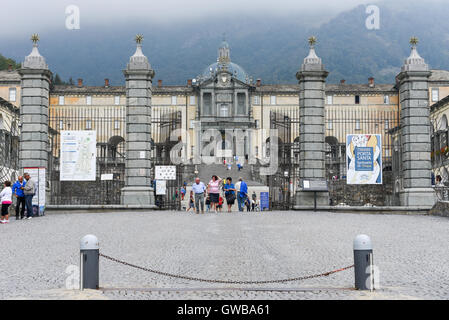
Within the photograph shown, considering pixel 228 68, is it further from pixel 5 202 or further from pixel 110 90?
pixel 5 202

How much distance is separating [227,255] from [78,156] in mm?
11840

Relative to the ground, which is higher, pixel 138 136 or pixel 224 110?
pixel 224 110

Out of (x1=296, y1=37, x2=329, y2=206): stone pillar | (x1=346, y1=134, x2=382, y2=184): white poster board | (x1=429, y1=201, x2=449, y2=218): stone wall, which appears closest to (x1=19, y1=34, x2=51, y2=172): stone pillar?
(x1=296, y1=37, x2=329, y2=206): stone pillar

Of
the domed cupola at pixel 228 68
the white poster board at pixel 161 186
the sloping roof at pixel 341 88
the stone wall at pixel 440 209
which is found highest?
the domed cupola at pixel 228 68

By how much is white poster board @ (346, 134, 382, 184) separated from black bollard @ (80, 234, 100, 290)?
1482 cm

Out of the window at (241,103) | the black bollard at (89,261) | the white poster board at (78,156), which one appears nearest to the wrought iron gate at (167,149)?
the white poster board at (78,156)

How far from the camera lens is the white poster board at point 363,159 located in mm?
20812

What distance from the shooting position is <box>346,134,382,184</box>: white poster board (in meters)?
20.8

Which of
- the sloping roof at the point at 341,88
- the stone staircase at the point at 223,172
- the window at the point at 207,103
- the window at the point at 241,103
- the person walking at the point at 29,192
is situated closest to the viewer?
the person walking at the point at 29,192

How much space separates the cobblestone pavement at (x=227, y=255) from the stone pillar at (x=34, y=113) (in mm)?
4423

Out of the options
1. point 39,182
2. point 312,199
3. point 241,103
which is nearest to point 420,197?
point 312,199

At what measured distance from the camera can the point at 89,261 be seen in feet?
23.4

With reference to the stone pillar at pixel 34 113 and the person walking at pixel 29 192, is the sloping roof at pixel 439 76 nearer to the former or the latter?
the stone pillar at pixel 34 113

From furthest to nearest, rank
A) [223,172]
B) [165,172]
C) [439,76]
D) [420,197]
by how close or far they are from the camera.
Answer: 1. [439,76]
2. [223,172]
3. [165,172]
4. [420,197]
